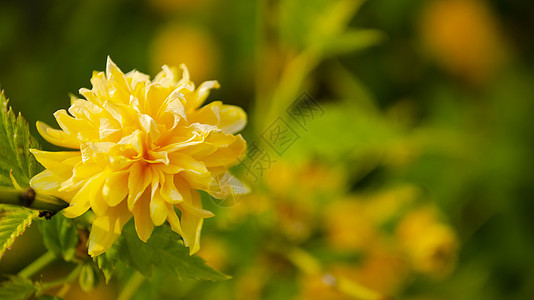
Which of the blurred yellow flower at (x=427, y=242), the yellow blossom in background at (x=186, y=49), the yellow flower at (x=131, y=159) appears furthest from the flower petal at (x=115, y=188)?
the yellow blossom in background at (x=186, y=49)

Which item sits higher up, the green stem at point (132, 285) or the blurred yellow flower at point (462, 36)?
the blurred yellow flower at point (462, 36)

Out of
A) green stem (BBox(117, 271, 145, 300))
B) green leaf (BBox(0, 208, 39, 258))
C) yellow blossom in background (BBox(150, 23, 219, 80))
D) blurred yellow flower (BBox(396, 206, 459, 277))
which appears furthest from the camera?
yellow blossom in background (BBox(150, 23, 219, 80))

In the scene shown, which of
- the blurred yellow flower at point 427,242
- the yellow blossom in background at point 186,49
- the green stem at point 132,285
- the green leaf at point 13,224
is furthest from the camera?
the yellow blossom in background at point 186,49

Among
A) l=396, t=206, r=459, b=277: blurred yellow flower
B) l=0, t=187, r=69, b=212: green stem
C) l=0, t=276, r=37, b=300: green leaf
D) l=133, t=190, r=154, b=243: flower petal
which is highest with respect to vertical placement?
l=396, t=206, r=459, b=277: blurred yellow flower

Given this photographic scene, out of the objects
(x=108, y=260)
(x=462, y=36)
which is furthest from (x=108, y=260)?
(x=462, y=36)

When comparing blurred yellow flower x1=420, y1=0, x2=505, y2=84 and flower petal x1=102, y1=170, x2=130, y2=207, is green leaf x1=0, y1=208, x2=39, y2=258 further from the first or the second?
blurred yellow flower x1=420, y1=0, x2=505, y2=84

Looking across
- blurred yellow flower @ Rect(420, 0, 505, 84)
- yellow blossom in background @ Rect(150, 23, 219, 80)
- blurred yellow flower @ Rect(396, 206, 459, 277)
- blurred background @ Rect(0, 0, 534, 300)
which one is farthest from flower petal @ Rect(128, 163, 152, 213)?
blurred yellow flower @ Rect(420, 0, 505, 84)

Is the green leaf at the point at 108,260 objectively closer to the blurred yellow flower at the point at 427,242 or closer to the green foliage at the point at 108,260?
the green foliage at the point at 108,260
